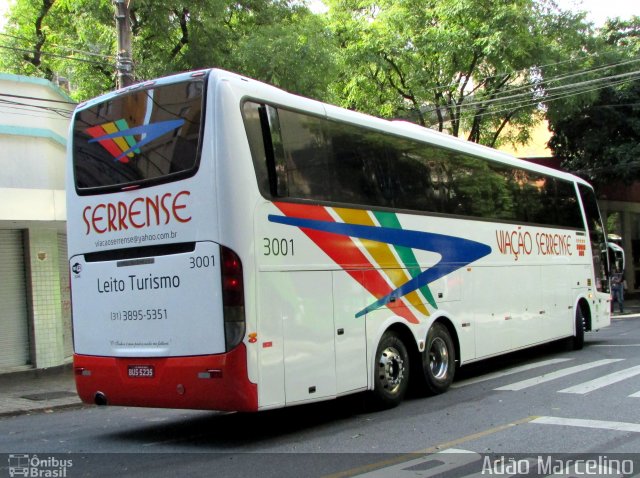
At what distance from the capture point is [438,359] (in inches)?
384

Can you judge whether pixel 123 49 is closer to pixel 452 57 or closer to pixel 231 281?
pixel 231 281

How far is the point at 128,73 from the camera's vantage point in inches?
465

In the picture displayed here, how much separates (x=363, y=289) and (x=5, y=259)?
374 inches

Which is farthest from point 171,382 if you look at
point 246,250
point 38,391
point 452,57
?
point 452,57

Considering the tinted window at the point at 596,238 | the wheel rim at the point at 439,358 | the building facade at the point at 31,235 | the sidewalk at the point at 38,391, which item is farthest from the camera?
the tinted window at the point at 596,238

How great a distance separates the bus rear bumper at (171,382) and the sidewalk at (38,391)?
374 centimetres

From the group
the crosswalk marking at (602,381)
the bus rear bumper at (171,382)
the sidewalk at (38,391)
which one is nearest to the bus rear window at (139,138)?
the bus rear bumper at (171,382)

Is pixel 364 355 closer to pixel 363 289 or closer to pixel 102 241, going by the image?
pixel 363 289

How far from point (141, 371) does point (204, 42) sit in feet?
35.9

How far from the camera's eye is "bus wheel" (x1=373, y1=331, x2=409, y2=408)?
27.2 feet

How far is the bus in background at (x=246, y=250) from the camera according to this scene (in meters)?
6.51

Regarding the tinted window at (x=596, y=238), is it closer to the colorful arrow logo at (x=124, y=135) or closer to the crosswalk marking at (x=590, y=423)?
the crosswalk marking at (x=590, y=423)

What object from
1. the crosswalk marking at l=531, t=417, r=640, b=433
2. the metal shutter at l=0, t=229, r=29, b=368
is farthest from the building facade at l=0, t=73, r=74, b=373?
the crosswalk marking at l=531, t=417, r=640, b=433

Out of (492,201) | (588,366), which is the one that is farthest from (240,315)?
(588,366)
